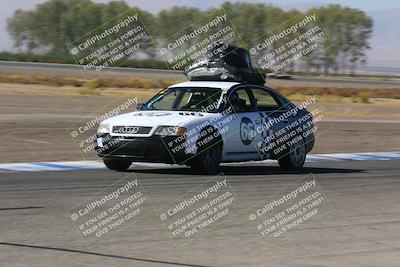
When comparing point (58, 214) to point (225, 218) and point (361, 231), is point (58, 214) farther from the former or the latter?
point (361, 231)

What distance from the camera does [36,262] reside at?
685cm

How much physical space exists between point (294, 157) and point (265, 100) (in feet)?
3.74

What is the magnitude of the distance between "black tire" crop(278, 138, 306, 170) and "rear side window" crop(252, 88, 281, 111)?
2.49 ft

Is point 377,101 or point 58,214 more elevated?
point 58,214

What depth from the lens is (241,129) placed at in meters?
13.6

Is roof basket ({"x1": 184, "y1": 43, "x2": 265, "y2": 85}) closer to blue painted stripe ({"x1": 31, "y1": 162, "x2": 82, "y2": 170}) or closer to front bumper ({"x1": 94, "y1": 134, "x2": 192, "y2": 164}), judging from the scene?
blue painted stripe ({"x1": 31, "y1": 162, "x2": 82, "y2": 170})

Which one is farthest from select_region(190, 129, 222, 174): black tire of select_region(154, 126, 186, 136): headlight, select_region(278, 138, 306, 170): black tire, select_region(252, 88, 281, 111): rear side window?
select_region(278, 138, 306, 170): black tire

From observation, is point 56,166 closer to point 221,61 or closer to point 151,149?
point 151,149

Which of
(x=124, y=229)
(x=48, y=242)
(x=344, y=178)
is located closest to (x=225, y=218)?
(x=124, y=229)

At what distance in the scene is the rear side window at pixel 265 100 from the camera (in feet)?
47.2

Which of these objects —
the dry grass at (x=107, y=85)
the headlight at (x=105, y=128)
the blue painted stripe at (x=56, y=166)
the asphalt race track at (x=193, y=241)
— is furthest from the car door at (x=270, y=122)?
the dry grass at (x=107, y=85)

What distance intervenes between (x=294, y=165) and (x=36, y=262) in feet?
28.1

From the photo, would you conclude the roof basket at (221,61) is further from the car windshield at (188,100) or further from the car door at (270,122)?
the car windshield at (188,100)

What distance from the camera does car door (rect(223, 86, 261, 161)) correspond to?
13430mm
